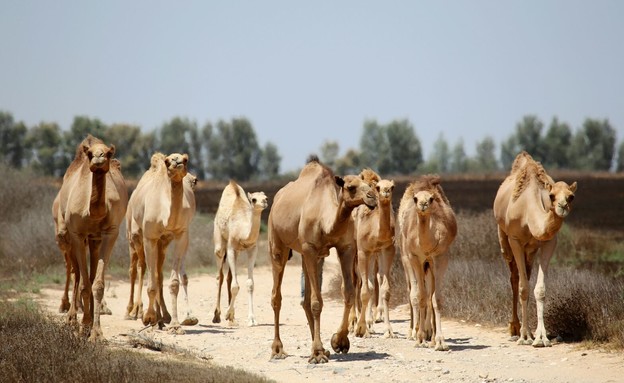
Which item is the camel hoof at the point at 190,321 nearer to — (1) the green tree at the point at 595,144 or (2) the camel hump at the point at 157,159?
(2) the camel hump at the point at 157,159

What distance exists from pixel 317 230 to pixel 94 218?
132 inches

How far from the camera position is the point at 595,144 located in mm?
113062

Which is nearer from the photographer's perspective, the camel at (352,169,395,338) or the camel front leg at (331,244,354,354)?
the camel front leg at (331,244,354,354)

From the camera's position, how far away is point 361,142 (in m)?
116

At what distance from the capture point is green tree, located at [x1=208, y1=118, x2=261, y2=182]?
102 meters

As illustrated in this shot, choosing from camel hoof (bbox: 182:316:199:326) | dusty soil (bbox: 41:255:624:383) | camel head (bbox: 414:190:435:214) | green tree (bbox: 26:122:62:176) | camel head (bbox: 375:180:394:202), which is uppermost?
green tree (bbox: 26:122:62:176)

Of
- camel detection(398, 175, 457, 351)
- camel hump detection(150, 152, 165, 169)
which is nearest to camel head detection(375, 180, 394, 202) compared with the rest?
camel detection(398, 175, 457, 351)

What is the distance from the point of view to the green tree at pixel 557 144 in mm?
109819

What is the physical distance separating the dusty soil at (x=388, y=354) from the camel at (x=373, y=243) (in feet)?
1.03

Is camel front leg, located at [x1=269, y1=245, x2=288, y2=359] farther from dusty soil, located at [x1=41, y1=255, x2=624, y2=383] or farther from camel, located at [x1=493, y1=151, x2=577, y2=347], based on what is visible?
camel, located at [x1=493, y1=151, x2=577, y2=347]

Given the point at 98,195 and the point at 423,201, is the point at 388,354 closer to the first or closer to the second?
the point at 423,201

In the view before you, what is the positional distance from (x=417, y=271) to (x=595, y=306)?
96.8 inches

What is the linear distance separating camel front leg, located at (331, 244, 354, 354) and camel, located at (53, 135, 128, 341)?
3255 millimetres

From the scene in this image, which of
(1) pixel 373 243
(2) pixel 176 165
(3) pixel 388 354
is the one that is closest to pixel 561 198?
(1) pixel 373 243
